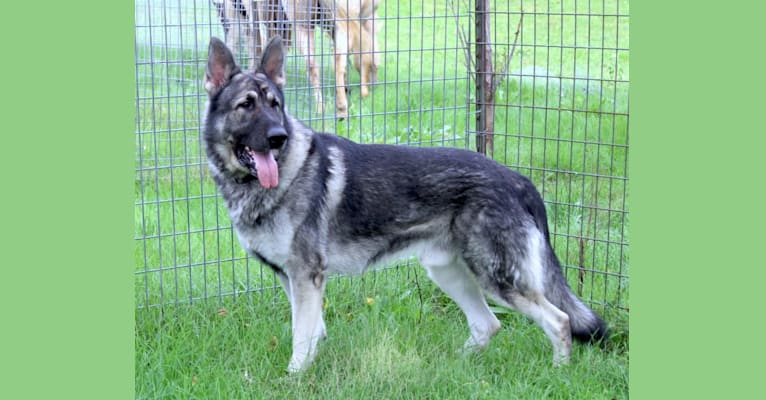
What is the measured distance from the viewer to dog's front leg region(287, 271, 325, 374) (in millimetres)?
4285

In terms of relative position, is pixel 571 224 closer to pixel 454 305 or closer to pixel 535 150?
pixel 454 305

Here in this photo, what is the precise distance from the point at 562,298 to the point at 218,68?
230 centimetres

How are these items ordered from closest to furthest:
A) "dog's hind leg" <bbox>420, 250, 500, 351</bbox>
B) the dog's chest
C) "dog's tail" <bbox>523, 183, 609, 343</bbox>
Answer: the dog's chest < "dog's tail" <bbox>523, 183, 609, 343</bbox> < "dog's hind leg" <bbox>420, 250, 500, 351</bbox>

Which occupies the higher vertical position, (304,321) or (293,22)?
(293,22)

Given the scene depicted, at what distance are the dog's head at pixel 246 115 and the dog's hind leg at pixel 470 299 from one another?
3.91ft

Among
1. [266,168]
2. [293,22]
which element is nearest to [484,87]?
[293,22]

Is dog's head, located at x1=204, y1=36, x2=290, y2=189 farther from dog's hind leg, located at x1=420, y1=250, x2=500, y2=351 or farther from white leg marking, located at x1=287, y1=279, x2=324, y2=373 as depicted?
dog's hind leg, located at x1=420, y1=250, x2=500, y2=351

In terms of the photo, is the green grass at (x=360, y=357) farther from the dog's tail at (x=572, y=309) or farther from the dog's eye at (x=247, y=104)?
the dog's eye at (x=247, y=104)

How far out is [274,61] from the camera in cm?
433

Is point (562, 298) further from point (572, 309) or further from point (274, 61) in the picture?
point (274, 61)

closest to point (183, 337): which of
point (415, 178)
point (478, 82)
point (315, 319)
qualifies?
point (315, 319)

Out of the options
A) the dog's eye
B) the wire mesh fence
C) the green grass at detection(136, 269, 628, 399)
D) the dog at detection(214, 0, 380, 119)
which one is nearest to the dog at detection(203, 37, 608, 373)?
the dog's eye

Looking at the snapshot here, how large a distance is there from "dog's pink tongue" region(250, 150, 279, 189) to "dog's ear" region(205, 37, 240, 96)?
421 mm

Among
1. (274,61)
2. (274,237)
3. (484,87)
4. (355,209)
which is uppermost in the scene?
(274,61)
